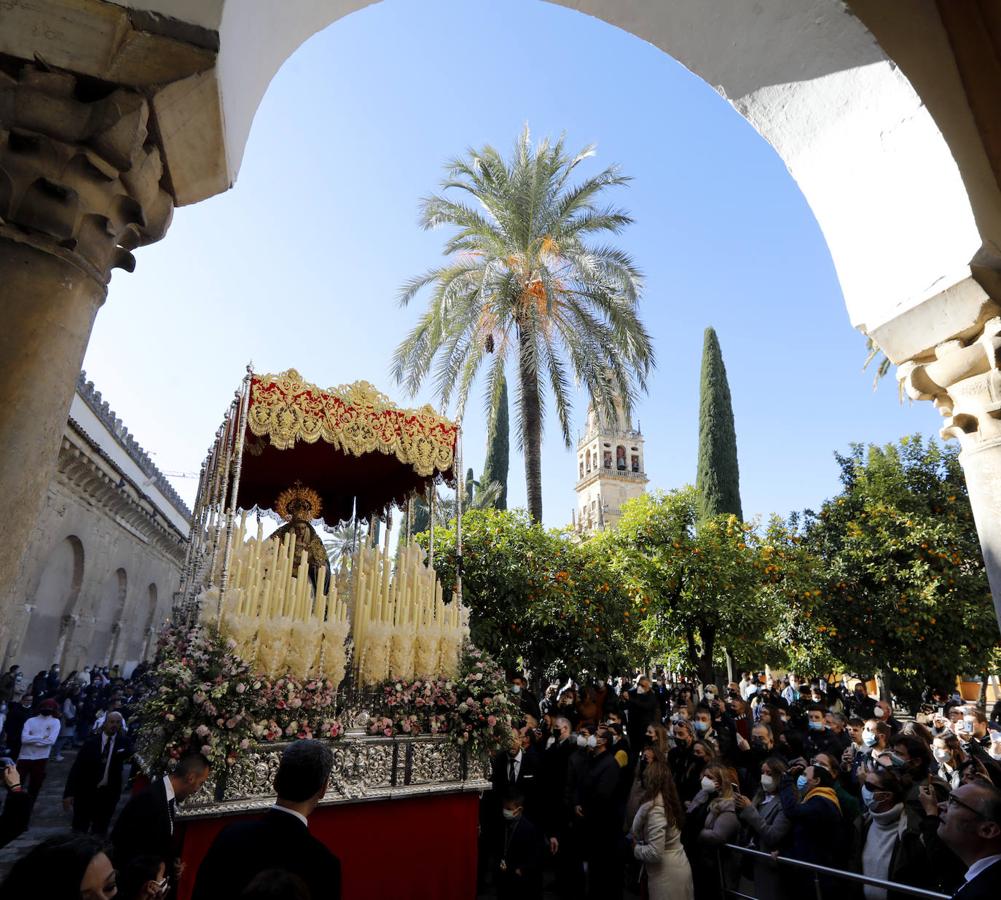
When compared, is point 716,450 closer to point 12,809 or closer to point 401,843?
point 401,843

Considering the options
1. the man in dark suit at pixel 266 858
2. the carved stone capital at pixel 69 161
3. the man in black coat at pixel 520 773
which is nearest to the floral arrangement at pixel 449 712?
the man in black coat at pixel 520 773

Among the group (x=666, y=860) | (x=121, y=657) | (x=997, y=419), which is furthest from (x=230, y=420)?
(x=121, y=657)

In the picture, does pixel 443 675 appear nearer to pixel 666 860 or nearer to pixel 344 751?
pixel 344 751

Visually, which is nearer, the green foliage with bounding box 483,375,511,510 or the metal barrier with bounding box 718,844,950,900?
the metal barrier with bounding box 718,844,950,900

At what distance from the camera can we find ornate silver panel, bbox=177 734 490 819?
14.4 feet

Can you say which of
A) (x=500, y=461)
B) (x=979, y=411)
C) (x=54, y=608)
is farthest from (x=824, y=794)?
(x=500, y=461)

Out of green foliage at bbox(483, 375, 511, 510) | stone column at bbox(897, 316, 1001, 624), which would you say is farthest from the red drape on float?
green foliage at bbox(483, 375, 511, 510)

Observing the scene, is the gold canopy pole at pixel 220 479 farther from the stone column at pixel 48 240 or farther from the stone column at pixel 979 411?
the stone column at pixel 979 411

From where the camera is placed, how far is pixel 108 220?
204 cm

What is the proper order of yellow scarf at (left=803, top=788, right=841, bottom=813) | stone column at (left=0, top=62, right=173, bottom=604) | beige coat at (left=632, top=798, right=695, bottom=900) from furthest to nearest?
beige coat at (left=632, top=798, right=695, bottom=900)
yellow scarf at (left=803, top=788, right=841, bottom=813)
stone column at (left=0, top=62, right=173, bottom=604)

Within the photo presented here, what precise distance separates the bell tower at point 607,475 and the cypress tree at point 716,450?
81.5 feet

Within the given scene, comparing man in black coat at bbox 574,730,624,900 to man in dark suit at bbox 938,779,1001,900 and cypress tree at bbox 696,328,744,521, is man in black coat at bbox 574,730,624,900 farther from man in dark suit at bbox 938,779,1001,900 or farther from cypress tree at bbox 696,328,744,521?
cypress tree at bbox 696,328,744,521

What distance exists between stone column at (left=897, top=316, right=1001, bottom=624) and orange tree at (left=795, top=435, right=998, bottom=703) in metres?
13.1

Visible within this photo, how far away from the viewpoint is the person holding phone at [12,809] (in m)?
4.73
